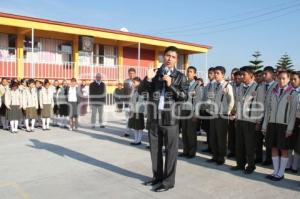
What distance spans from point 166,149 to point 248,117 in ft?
6.19

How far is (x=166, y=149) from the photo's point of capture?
17.6 ft

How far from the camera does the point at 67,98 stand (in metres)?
12.3

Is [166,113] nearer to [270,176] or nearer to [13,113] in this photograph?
[270,176]

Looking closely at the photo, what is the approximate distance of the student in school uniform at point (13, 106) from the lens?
36.9 feet

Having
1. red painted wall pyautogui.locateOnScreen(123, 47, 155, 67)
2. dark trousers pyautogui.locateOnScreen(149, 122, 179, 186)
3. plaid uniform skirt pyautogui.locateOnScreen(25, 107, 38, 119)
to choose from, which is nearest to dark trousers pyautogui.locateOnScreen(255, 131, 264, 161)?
dark trousers pyautogui.locateOnScreen(149, 122, 179, 186)

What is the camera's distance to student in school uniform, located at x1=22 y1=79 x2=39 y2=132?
1151 cm

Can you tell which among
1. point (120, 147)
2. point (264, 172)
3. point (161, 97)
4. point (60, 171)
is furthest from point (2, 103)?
point (264, 172)

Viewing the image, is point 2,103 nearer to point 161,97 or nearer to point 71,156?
point 71,156

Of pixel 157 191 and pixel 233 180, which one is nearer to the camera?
pixel 157 191

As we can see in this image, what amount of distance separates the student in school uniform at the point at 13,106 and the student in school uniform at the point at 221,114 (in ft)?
23.0

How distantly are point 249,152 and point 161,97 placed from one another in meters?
2.13

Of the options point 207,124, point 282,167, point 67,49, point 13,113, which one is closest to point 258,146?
point 282,167

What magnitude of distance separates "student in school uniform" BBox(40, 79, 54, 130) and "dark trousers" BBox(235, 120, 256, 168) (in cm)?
754

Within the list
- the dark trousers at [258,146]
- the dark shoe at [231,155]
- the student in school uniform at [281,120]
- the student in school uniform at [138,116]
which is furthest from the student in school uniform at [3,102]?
the student in school uniform at [281,120]
